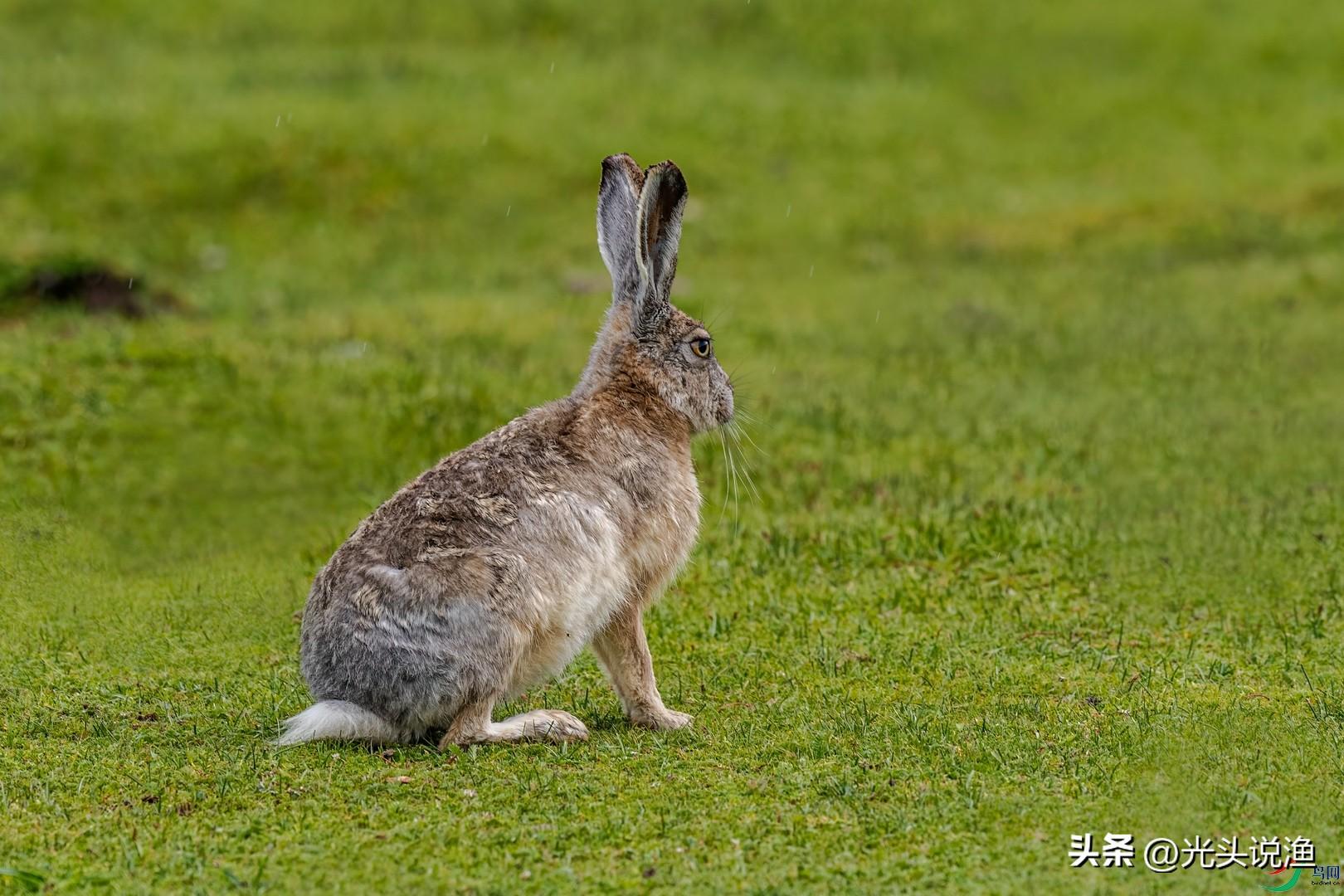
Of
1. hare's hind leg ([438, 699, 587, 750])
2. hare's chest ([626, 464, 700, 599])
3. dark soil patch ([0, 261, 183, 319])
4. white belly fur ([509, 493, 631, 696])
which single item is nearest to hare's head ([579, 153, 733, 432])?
hare's chest ([626, 464, 700, 599])

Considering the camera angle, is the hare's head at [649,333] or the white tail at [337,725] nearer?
the white tail at [337,725]

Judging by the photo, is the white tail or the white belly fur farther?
the white belly fur

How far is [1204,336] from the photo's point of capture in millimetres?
17297

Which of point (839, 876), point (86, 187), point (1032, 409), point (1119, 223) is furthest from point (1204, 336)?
point (86, 187)

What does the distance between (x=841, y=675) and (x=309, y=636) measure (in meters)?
2.80

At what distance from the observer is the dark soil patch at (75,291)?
663 inches

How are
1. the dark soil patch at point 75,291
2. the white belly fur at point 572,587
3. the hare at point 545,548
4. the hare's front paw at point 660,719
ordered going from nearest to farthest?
the hare at point 545,548 → the white belly fur at point 572,587 → the hare's front paw at point 660,719 → the dark soil patch at point 75,291

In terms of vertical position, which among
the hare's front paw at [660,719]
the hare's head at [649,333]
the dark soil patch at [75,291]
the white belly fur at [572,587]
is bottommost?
the hare's front paw at [660,719]

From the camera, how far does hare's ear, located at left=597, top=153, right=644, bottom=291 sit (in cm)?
816

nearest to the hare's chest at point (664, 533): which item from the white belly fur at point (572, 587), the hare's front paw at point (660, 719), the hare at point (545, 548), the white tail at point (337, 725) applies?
the hare at point (545, 548)

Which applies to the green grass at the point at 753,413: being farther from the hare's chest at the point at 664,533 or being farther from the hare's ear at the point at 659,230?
the hare's ear at the point at 659,230

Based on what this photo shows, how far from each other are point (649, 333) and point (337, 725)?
8.27 feet

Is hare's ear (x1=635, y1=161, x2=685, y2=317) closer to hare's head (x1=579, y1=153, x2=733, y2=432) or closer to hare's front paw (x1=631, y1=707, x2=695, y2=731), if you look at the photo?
hare's head (x1=579, y1=153, x2=733, y2=432)

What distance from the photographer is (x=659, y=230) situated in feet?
26.0
